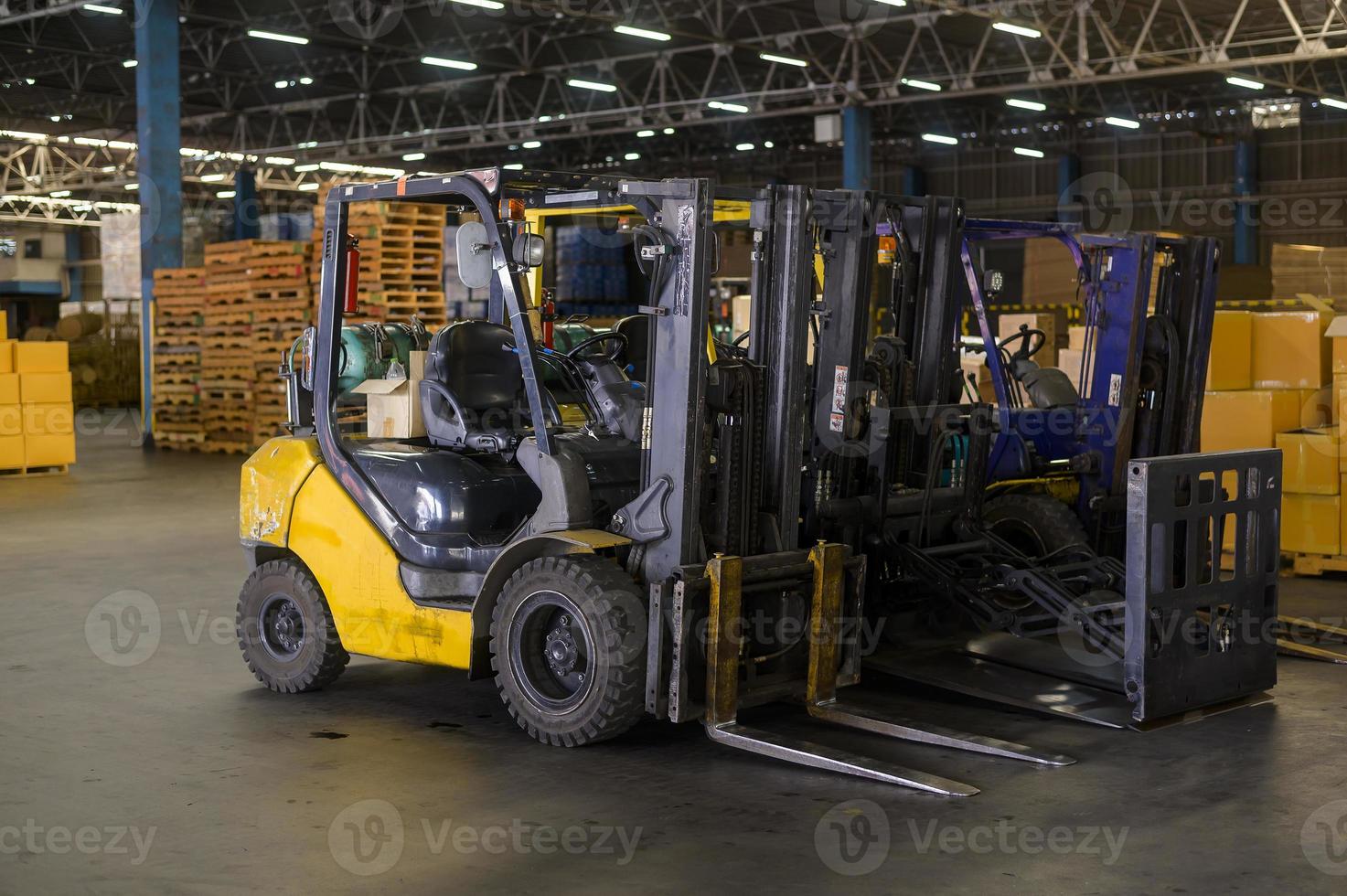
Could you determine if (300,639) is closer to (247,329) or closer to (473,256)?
(473,256)

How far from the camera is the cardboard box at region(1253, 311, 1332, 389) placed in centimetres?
930

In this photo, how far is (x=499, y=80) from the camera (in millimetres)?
26078

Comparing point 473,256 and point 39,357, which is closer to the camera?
point 473,256

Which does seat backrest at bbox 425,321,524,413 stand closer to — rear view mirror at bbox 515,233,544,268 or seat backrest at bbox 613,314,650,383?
seat backrest at bbox 613,314,650,383

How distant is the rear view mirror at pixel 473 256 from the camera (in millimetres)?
5195

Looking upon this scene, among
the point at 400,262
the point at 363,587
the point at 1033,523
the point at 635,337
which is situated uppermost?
the point at 400,262

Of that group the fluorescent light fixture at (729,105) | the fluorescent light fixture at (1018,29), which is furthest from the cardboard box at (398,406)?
the fluorescent light fixture at (729,105)

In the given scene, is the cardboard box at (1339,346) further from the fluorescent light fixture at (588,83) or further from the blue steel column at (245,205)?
the blue steel column at (245,205)

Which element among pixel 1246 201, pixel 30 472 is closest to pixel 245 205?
pixel 30 472

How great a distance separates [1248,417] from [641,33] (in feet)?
48.2

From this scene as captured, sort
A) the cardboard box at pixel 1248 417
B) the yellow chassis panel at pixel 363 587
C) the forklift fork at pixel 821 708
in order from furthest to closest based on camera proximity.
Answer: the cardboard box at pixel 1248 417
the yellow chassis panel at pixel 363 587
the forklift fork at pixel 821 708

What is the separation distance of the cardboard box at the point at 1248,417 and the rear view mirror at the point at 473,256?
18.3ft

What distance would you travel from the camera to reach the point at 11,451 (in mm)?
15898

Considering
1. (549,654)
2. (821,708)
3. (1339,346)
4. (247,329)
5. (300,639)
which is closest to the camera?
(549,654)
